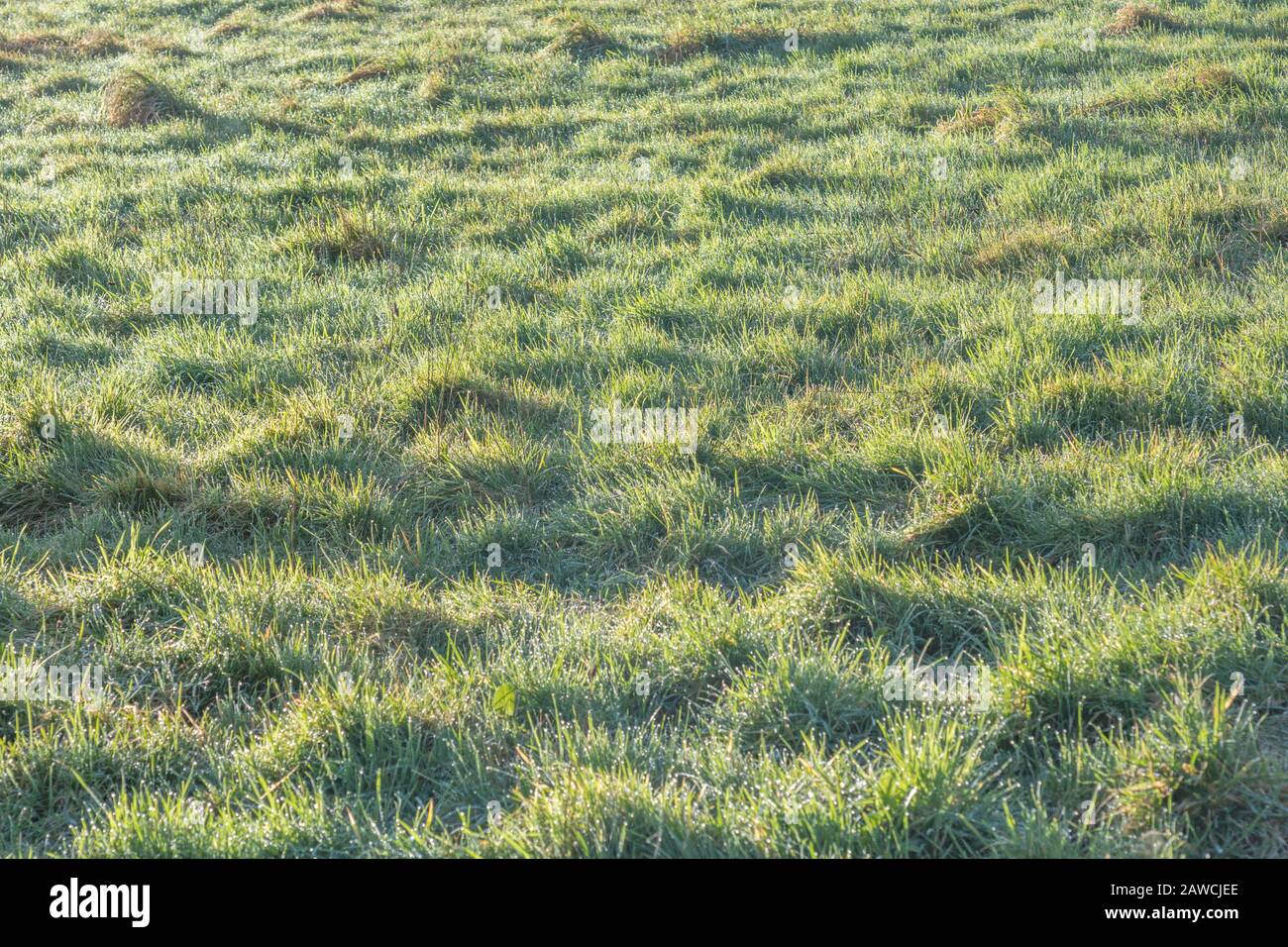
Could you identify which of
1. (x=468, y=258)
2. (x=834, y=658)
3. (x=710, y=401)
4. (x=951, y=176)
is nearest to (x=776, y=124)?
(x=951, y=176)

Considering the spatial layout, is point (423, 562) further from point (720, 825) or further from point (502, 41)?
point (502, 41)

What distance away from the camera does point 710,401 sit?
15.1ft

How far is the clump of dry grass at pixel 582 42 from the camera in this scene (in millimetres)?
11469

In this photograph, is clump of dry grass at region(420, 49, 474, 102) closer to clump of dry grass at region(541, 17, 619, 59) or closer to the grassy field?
clump of dry grass at region(541, 17, 619, 59)

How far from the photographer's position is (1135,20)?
396 inches

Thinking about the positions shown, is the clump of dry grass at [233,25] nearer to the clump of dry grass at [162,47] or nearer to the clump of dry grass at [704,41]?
the clump of dry grass at [162,47]

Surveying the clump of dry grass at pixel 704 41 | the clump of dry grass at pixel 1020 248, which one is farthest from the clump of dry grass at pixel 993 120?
the clump of dry grass at pixel 704 41

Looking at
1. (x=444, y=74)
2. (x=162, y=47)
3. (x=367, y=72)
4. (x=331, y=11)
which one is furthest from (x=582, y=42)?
(x=162, y=47)

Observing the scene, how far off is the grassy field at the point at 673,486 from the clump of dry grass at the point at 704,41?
8.49 ft

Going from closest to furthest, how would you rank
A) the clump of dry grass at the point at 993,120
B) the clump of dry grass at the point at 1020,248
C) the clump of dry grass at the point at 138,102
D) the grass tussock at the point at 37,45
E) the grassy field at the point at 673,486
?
the grassy field at the point at 673,486 → the clump of dry grass at the point at 1020,248 → the clump of dry grass at the point at 993,120 → the clump of dry grass at the point at 138,102 → the grass tussock at the point at 37,45

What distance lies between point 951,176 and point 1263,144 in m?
2.06

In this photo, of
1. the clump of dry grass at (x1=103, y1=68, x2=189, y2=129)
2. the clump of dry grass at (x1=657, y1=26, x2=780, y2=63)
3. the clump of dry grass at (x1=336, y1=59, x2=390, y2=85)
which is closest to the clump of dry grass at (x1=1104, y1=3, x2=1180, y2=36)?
the clump of dry grass at (x1=657, y1=26, x2=780, y2=63)
